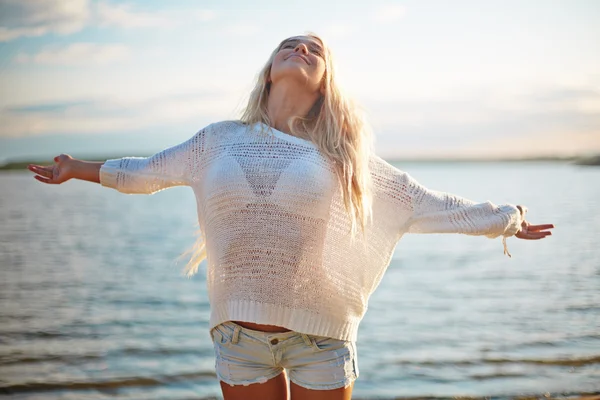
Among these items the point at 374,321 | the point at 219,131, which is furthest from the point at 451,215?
the point at 374,321

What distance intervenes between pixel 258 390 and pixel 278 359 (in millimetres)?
135

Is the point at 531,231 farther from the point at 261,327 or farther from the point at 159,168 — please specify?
the point at 159,168

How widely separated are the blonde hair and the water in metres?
3.05

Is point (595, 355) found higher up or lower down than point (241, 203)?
lower down

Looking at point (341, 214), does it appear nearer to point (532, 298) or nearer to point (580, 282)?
point (532, 298)

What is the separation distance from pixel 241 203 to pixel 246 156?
185 mm

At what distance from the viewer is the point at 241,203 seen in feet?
8.11

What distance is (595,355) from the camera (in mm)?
6184

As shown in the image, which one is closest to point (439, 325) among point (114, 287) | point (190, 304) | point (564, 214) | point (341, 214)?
point (190, 304)

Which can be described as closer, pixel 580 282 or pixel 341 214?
pixel 341 214

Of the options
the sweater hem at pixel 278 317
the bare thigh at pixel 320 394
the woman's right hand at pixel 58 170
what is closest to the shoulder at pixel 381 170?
the sweater hem at pixel 278 317

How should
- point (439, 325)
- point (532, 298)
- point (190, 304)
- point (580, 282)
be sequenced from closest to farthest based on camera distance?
1. point (439, 325)
2. point (190, 304)
3. point (532, 298)
4. point (580, 282)

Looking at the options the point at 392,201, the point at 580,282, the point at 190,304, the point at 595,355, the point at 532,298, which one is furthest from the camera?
the point at 580,282

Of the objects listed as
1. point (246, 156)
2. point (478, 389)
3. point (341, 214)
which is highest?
point (246, 156)
